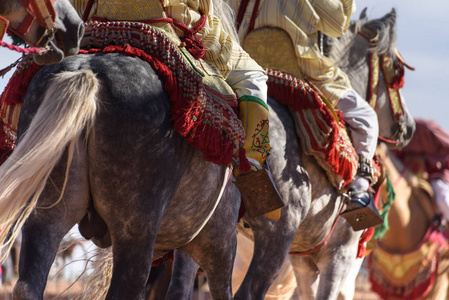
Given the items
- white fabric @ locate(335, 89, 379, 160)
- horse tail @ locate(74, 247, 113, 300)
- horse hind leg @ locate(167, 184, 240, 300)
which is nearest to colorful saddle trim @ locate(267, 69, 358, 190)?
white fabric @ locate(335, 89, 379, 160)

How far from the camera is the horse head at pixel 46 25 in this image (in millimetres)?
2244

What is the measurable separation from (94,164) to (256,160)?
106 centimetres

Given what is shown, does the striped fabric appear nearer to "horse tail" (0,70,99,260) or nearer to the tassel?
the tassel

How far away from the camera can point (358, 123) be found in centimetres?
492

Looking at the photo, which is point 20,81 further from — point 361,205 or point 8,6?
point 361,205

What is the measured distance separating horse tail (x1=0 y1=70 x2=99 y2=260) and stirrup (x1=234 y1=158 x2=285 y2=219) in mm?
1067

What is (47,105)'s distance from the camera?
8.33ft

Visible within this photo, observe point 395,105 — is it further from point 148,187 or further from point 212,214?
point 148,187

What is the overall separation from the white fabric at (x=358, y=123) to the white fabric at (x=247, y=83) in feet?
4.70

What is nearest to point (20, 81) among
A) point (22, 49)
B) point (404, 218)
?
point (22, 49)

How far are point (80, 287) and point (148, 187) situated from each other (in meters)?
1.62

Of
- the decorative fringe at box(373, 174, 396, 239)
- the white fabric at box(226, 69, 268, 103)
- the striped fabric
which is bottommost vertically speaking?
the decorative fringe at box(373, 174, 396, 239)

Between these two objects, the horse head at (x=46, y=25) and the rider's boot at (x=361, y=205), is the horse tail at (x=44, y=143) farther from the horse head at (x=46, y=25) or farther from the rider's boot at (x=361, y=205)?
the rider's boot at (x=361, y=205)

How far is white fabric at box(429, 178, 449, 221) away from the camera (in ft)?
26.4
